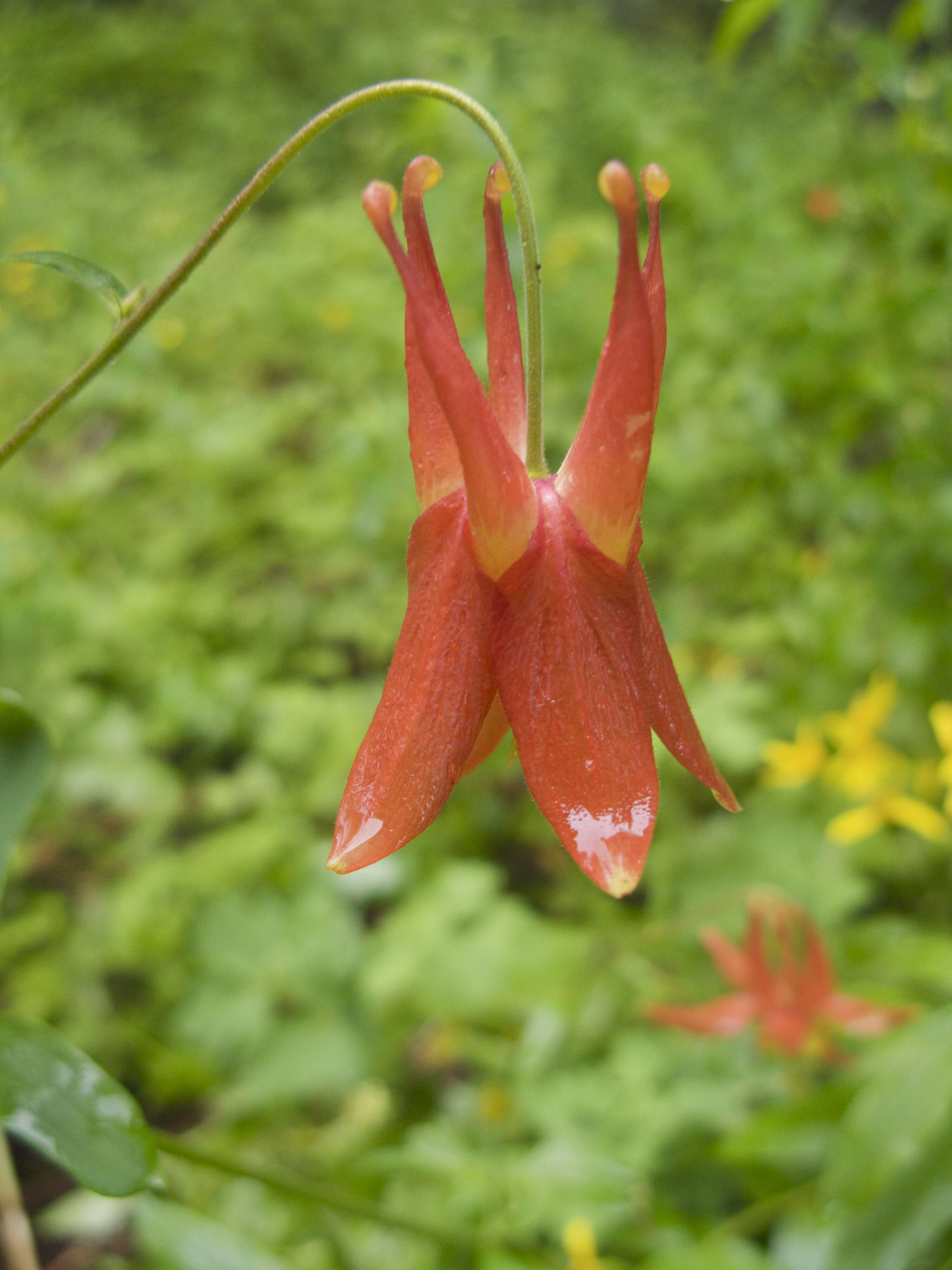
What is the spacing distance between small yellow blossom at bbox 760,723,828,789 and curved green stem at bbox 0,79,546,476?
1287 millimetres

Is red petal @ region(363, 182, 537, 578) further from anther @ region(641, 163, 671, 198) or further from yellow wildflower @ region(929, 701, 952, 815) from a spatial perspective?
yellow wildflower @ region(929, 701, 952, 815)

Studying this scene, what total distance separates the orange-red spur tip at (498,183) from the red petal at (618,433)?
0.25 feet

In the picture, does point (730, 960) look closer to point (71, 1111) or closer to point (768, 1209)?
point (768, 1209)

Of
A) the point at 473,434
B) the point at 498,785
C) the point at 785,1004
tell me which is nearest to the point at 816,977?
the point at 785,1004

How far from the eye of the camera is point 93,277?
572 millimetres

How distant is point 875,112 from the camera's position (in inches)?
221

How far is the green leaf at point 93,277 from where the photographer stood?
0.57m

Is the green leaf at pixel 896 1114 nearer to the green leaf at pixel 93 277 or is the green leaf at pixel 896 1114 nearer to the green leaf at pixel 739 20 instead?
the green leaf at pixel 93 277

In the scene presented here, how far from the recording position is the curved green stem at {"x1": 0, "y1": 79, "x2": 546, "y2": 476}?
1.49 ft

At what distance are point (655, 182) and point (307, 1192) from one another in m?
0.78

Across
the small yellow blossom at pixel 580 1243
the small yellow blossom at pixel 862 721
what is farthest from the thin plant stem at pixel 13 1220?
the small yellow blossom at pixel 862 721

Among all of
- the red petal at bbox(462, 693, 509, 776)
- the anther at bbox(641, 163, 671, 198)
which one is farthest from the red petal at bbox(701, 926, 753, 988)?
the anther at bbox(641, 163, 671, 198)

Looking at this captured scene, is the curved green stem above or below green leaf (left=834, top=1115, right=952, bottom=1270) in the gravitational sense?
above

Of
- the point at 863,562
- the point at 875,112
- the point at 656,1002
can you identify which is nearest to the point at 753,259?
the point at 863,562
